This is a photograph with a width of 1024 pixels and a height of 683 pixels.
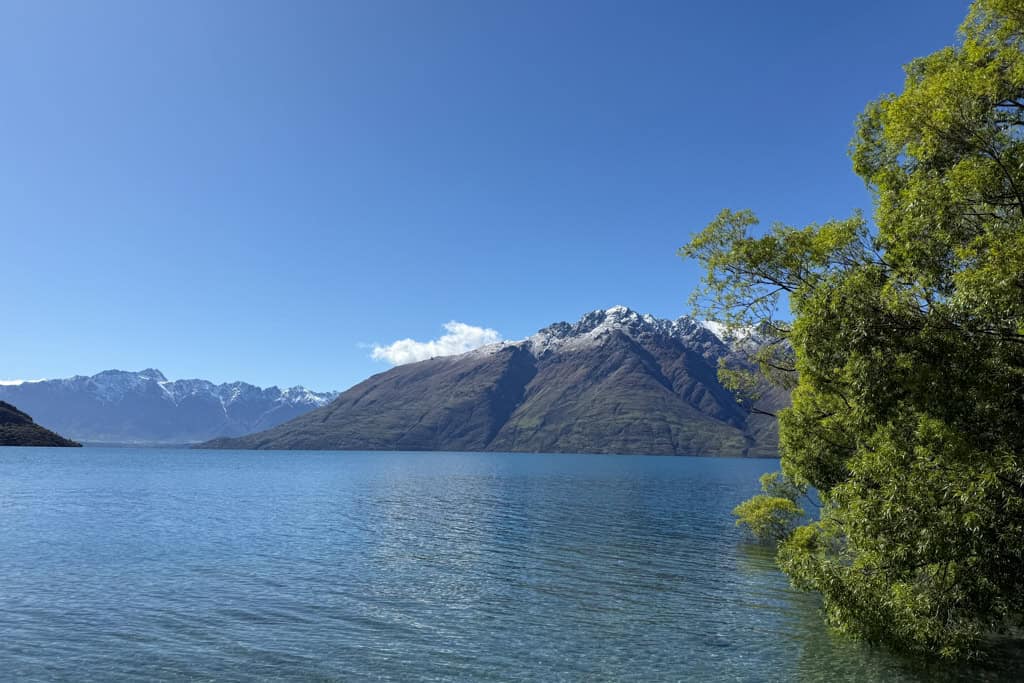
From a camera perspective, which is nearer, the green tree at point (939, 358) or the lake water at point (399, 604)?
the green tree at point (939, 358)

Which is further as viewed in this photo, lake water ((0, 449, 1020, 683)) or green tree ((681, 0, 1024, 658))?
lake water ((0, 449, 1020, 683))

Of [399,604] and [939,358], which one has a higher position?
[939,358]

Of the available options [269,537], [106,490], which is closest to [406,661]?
[269,537]

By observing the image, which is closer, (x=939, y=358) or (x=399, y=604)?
(x=939, y=358)

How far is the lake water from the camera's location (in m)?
26.4

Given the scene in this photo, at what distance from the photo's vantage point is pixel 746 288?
2914 centimetres

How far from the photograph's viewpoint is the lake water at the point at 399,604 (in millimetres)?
26422

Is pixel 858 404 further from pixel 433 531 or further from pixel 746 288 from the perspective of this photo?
pixel 433 531

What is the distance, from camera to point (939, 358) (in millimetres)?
16734

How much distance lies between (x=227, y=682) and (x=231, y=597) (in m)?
15.7

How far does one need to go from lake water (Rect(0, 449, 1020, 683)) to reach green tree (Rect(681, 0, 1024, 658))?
8.27 meters

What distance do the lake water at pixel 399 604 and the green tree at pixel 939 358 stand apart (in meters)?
8.27

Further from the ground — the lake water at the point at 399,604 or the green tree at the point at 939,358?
the green tree at the point at 939,358

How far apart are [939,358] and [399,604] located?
3332 centimetres
